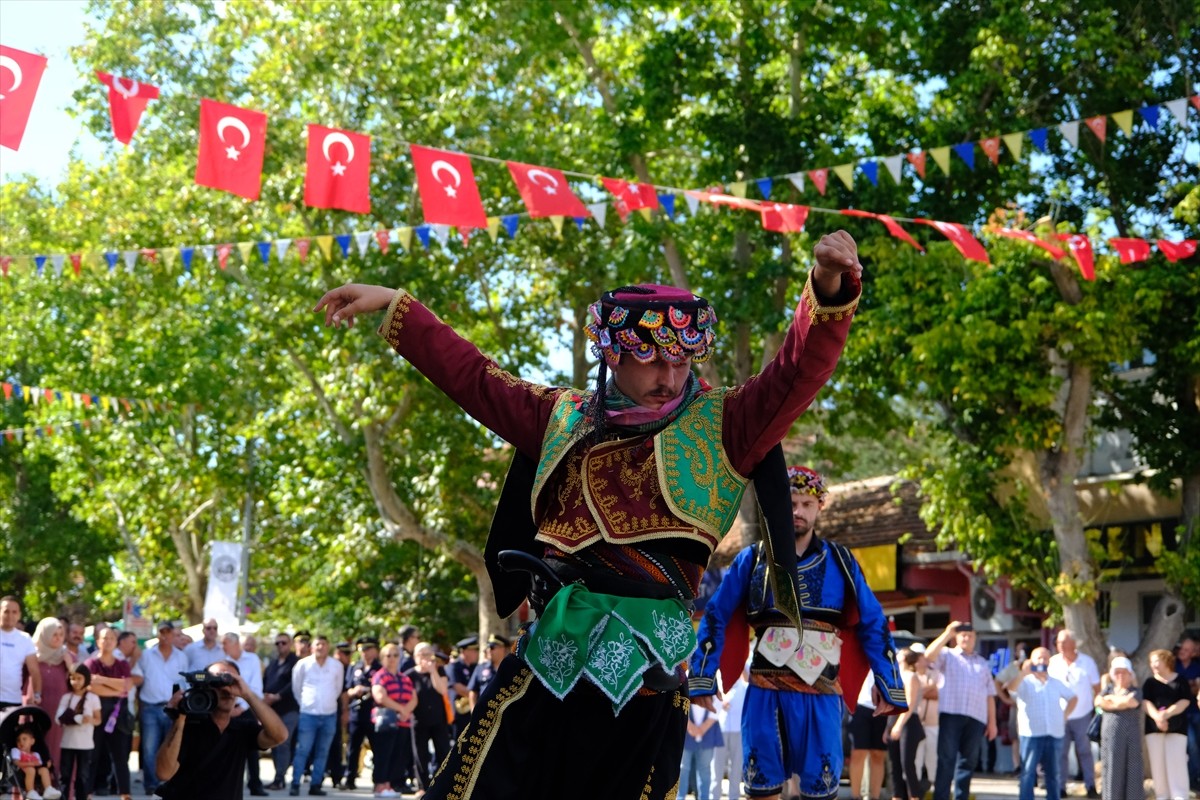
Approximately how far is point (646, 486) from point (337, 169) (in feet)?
34.9

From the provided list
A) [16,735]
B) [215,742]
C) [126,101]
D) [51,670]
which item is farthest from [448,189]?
[215,742]

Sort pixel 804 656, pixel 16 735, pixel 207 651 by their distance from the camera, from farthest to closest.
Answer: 1. pixel 207 651
2. pixel 16 735
3. pixel 804 656

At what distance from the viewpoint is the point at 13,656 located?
12750 millimetres

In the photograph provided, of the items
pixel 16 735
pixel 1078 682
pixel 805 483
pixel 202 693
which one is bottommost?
pixel 16 735

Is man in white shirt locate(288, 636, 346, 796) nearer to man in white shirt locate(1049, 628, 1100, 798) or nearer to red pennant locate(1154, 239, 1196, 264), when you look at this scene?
man in white shirt locate(1049, 628, 1100, 798)

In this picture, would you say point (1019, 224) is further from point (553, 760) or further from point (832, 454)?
point (553, 760)

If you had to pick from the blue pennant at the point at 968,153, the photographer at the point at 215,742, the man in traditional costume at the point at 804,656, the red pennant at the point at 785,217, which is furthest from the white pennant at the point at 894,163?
the photographer at the point at 215,742

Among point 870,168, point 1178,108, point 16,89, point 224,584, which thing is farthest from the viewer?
point 224,584

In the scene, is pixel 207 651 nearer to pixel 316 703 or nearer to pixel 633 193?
pixel 316 703

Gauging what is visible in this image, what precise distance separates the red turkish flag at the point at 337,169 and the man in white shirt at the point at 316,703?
5932 millimetres

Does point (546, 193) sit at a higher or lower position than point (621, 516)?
higher

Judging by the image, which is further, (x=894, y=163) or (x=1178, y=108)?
(x=894, y=163)

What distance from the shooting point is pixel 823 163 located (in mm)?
22609

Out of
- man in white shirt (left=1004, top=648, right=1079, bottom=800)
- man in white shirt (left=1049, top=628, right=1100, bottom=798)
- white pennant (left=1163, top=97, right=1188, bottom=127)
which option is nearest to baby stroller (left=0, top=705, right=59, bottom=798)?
man in white shirt (left=1004, top=648, right=1079, bottom=800)
